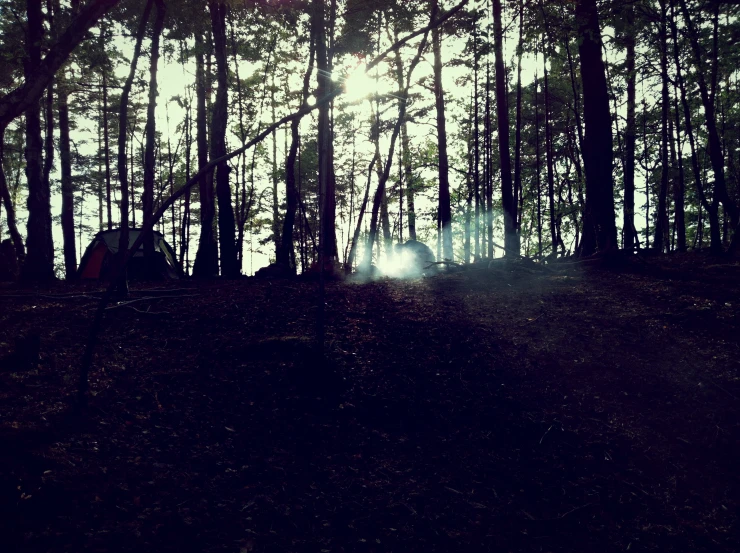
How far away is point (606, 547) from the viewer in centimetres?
317

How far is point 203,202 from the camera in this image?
1296 cm

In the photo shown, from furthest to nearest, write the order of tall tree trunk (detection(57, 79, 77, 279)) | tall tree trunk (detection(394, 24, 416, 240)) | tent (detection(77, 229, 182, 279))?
tall tree trunk (detection(394, 24, 416, 240)) → tall tree trunk (detection(57, 79, 77, 279)) → tent (detection(77, 229, 182, 279))

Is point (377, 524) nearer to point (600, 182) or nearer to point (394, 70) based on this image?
point (600, 182)

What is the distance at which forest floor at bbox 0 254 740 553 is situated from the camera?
324cm

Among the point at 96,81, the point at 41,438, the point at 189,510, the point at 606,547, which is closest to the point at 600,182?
the point at 606,547

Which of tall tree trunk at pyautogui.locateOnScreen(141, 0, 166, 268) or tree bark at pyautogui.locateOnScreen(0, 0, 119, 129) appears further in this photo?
tall tree trunk at pyautogui.locateOnScreen(141, 0, 166, 268)

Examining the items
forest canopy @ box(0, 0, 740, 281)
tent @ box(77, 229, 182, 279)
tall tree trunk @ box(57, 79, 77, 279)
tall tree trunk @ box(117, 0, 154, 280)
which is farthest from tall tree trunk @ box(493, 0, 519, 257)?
tall tree trunk @ box(57, 79, 77, 279)

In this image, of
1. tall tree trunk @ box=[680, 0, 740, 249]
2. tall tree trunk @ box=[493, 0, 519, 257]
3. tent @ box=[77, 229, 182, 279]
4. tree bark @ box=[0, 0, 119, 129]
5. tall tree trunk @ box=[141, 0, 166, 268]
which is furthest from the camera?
tall tree trunk @ box=[493, 0, 519, 257]

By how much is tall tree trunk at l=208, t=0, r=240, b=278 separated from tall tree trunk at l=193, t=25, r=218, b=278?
0.46 meters

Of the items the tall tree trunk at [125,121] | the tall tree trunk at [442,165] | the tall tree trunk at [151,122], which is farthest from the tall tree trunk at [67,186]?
the tall tree trunk at [442,165]

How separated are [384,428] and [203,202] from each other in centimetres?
1049

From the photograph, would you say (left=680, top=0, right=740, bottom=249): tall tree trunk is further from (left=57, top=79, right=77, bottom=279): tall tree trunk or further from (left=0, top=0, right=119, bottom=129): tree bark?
(left=57, top=79, right=77, bottom=279): tall tree trunk

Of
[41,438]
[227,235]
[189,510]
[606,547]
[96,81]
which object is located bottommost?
[606,547]

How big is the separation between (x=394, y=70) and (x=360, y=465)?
1753cm
